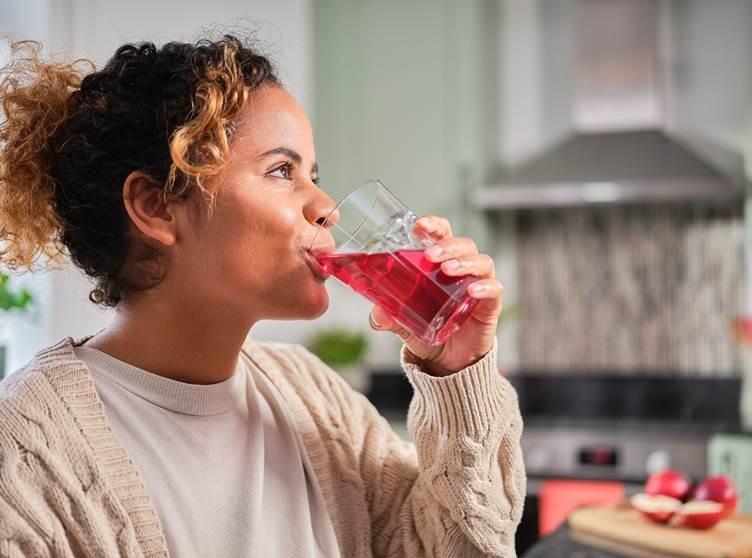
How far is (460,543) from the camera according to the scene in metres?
1.12

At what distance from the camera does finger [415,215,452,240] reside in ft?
3.25

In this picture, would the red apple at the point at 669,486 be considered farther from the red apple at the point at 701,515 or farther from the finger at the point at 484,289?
the finger at the point at 484,289

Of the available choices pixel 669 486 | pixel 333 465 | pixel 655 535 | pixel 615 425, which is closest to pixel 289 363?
pixel 333 465

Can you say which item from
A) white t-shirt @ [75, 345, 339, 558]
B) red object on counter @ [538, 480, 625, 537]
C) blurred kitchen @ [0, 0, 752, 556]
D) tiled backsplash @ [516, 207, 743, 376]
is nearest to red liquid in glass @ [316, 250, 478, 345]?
white t-shirt @ [75, 345, 339, 558]

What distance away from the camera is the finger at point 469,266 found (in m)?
0.97

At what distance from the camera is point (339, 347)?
3850 millimetres

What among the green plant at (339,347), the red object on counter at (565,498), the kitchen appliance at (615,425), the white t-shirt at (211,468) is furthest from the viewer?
the green plant at (339,347)

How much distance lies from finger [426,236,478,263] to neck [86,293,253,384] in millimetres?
234

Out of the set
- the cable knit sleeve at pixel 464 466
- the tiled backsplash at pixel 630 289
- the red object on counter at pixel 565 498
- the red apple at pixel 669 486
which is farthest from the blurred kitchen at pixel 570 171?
the cable knit sleeve at pixel 464 466

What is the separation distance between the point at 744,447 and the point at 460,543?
2.47m

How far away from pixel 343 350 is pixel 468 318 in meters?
2.80

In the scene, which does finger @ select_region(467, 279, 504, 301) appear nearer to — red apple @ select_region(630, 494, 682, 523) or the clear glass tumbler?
the clear glass tumbler

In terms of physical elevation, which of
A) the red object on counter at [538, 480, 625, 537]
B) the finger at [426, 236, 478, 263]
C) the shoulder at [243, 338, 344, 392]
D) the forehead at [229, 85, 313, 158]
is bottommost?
the red object on counter at [538, 480, 625, 537]

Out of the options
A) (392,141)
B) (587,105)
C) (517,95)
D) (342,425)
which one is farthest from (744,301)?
(342,425)
